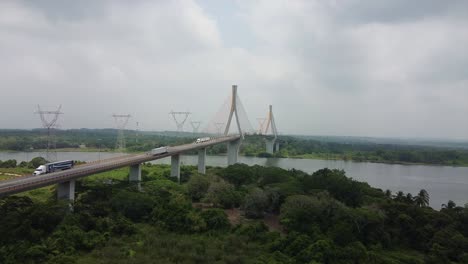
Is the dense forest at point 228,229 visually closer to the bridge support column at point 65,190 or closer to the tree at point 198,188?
the bridge support column at point 65,190

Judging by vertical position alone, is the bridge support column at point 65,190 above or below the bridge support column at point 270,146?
below

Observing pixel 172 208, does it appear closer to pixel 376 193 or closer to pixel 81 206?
pixel 81 206

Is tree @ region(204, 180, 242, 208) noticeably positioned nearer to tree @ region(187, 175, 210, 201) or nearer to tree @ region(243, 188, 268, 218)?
tree @ region(187, 175, 210, 201)

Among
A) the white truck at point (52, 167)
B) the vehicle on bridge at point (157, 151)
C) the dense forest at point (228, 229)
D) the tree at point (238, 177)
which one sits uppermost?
the vehicle on bridge at point (157, 151)

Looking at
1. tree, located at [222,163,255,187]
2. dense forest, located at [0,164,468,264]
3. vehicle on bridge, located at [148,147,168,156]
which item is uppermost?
vehicle on bridge, located at [148,147,168,156]

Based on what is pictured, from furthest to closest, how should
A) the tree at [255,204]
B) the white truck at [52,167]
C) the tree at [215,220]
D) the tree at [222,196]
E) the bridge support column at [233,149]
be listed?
the bridge support column at [233,149]
the tree at [222,196]
the tree at [255,204]
the white truck at [52,167]
the tree at [215,220]

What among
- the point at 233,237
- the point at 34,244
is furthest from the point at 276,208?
the point at 34,244

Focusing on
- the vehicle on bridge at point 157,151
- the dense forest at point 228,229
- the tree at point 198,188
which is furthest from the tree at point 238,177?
the vehicle on bridge at point 157,151

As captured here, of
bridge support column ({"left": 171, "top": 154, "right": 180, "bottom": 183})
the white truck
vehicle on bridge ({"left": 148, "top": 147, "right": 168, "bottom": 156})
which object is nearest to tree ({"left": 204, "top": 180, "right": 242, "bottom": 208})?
the white truck

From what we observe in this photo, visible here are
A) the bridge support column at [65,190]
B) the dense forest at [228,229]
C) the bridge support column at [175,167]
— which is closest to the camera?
the dense forest at [228,229]
